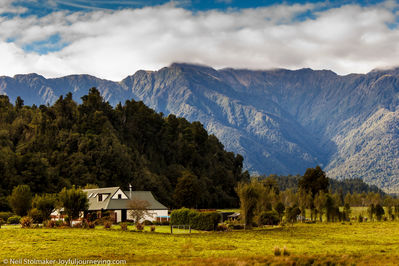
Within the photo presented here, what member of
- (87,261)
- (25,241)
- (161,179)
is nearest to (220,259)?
(87,261)

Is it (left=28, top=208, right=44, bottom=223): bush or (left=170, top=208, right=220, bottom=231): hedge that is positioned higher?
(left=28, top=208, right=44, bottom=223): bush

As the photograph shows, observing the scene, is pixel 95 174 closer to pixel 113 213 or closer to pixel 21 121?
pixel 21 121

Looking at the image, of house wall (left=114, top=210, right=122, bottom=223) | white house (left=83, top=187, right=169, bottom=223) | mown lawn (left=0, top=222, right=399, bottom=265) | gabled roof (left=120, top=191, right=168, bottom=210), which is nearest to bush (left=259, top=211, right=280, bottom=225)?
white house (left=83, top=187, right=169, bottom=223)

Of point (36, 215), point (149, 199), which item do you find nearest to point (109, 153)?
point (149, 199)

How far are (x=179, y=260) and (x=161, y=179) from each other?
352ft

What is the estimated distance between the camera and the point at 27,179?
102m

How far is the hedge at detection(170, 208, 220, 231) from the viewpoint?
63.0m

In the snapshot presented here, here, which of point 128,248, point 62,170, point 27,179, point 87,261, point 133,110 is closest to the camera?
point 87,261

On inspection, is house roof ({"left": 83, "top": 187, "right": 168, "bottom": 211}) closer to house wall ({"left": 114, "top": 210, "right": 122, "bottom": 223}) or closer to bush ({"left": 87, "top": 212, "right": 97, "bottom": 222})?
house wall ({"left": 114, "top": 210, "right": 122, "bottom": 223})

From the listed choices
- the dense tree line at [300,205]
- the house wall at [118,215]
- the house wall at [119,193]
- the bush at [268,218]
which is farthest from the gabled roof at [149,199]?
the bush at [268,218]

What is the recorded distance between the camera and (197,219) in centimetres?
6462

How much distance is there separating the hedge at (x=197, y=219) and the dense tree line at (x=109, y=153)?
39679 millimetres

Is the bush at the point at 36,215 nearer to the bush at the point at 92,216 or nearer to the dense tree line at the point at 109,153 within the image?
the bush at the point at 92,216

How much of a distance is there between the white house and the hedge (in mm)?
13081
